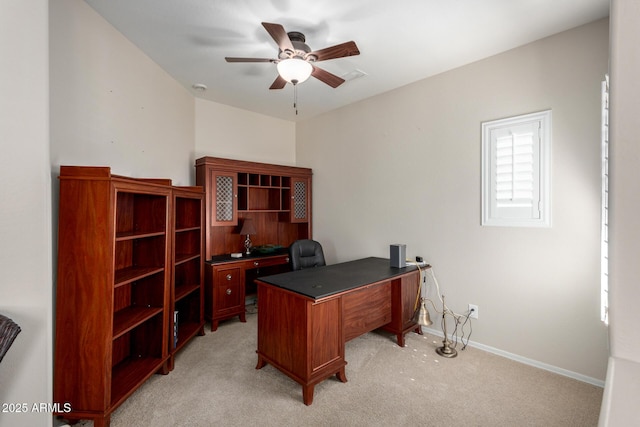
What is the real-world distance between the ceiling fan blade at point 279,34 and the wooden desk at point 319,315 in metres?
1.75

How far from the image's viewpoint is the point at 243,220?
4.03 meters

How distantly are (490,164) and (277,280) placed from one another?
7.35ft

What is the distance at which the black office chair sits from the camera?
3.30 meters

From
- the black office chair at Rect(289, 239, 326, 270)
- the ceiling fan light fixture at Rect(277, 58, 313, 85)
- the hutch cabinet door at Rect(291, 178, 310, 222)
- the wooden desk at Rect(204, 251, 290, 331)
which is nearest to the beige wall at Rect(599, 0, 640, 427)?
the ceiling fan light fixture at Rect(277, 58, 313, 85)

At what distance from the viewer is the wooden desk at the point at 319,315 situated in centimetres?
207

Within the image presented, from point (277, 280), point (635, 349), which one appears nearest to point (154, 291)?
point (277, 280)

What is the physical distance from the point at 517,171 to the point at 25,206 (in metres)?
3.32

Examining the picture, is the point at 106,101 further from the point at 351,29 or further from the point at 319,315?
the point at 319,315

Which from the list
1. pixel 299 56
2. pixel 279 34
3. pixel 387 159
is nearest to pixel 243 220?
pixel 387 159

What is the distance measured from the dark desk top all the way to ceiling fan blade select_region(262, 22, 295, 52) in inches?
68.9

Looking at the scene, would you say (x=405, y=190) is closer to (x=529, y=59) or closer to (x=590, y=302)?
(x=529, y=59)

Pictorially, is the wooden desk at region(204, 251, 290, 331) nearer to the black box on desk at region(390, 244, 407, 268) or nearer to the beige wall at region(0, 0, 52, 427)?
the black box on desk at region(390, 244, 407, 268)

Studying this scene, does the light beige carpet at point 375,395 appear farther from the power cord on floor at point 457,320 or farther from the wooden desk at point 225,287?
the wooden desk at point 225,287

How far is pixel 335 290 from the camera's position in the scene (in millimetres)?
2170
